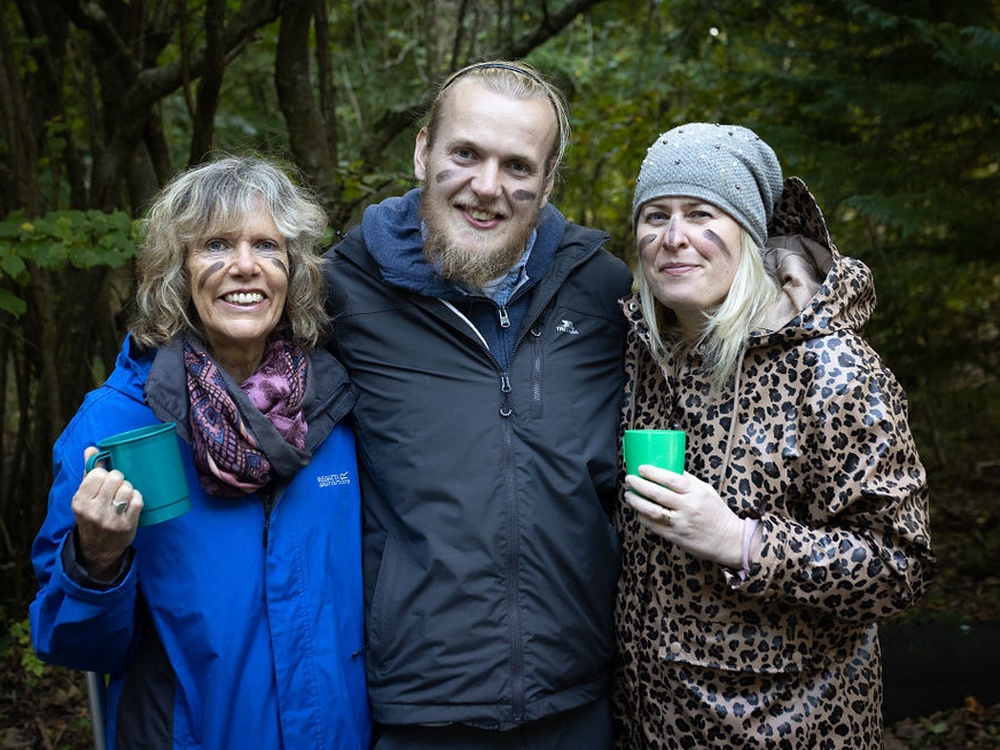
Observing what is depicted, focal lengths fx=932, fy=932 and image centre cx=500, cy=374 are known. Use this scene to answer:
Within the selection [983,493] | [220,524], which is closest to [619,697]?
[220,524]

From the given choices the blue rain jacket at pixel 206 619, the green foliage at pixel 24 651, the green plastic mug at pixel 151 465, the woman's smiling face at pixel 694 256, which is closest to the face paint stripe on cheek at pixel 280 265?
the blue rain jacket at pixel 206 619

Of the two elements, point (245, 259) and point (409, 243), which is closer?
point (245, 259)

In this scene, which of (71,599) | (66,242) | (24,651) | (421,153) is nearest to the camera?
(71,599)

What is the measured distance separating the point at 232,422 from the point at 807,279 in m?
1.43

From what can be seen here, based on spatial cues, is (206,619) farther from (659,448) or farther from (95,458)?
(659,448)

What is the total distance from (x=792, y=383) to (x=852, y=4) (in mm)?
3086

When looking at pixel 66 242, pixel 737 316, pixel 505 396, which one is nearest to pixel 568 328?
pixel 505 396

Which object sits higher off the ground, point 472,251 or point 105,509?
point 472,251

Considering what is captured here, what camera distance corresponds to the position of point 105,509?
1.88m

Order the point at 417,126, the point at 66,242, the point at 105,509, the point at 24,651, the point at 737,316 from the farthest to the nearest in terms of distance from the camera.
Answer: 1. the point at 417,126
2. the point at 24,651
3. the point at 66,242
4. the point at 737,316
5. the point at 105,509

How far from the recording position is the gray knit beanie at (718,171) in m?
2.26

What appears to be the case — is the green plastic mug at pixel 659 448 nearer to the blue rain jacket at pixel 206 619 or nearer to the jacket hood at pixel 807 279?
the jacket hood at pixel 807 279

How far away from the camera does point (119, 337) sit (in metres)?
5.40

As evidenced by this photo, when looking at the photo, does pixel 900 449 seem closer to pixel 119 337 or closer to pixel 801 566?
pixel 801 566
